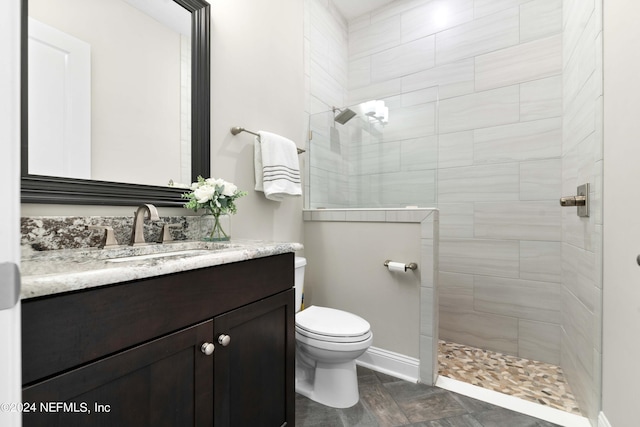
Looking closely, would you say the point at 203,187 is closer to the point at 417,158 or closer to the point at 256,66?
the point at 256,66

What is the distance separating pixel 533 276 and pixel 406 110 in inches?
60.2

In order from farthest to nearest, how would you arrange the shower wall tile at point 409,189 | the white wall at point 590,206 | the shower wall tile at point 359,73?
the shower wall tile at point 359,73, the shower wall tile at point 409,189, the white wall at point 590,206

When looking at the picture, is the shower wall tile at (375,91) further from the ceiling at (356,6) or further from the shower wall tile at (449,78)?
the ceiling at (356,6)

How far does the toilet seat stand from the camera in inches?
59.6

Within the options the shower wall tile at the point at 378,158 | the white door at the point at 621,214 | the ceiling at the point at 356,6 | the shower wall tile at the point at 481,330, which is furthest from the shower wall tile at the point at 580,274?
the ceiling at the point at 356,6

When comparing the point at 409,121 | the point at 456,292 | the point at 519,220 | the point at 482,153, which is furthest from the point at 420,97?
the point at 456,292

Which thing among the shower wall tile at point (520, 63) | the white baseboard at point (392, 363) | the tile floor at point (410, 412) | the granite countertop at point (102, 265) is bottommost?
the tile floor at point (410, 412)

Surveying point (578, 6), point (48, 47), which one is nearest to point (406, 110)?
point (578, 6)

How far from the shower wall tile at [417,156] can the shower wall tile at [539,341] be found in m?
1.36

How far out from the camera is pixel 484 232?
2.37 m

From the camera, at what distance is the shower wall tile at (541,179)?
213 cm

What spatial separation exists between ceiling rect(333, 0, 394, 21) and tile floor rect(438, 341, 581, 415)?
3.06 metres

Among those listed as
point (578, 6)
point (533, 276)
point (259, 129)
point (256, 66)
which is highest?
point (578, 6)

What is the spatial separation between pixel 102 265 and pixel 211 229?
83cm
